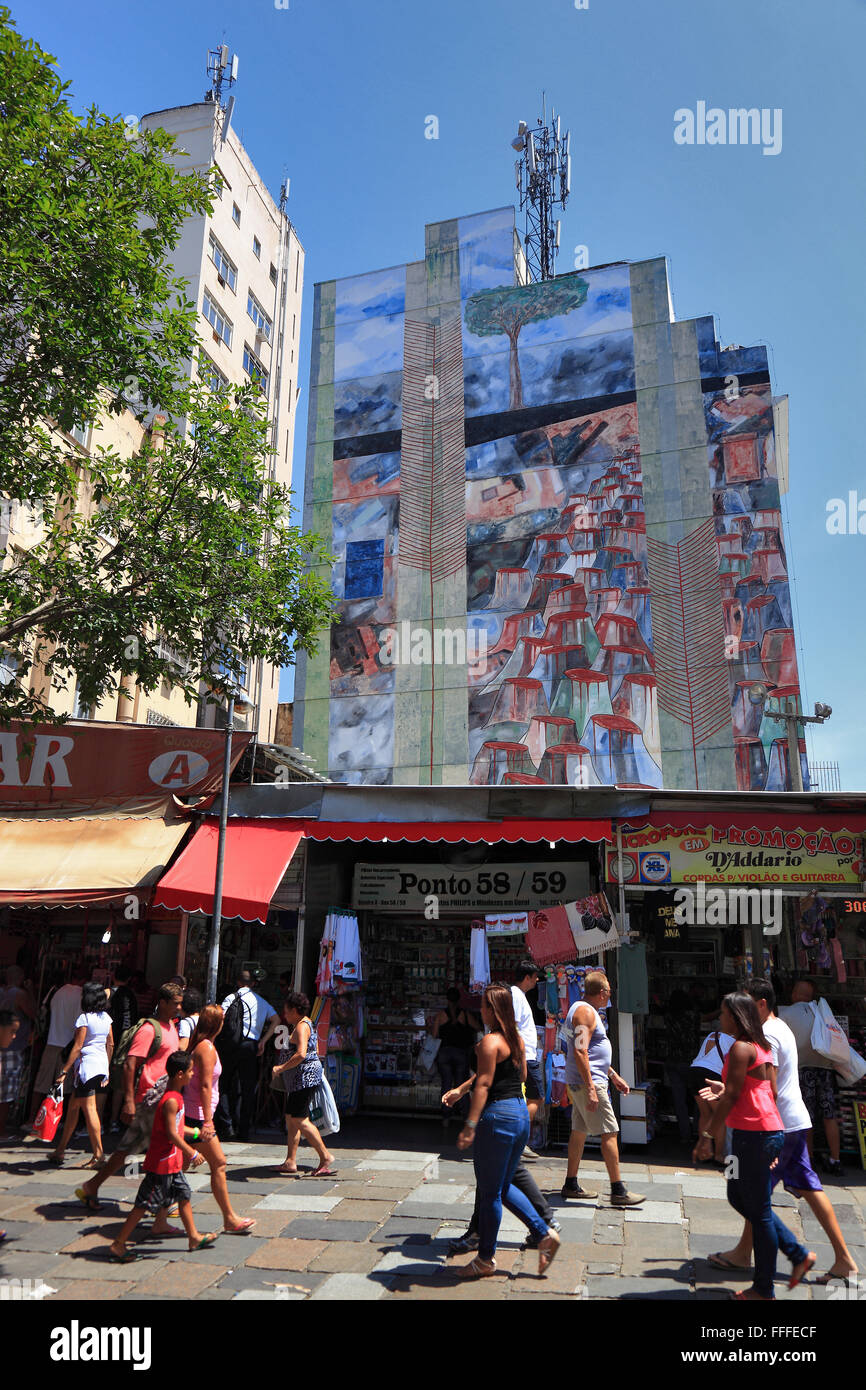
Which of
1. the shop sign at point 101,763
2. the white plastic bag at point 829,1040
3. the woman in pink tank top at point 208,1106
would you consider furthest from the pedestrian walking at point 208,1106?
the white plastic bag at point 829,1040

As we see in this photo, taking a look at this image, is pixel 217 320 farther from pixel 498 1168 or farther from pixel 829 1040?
pixel 498 1168

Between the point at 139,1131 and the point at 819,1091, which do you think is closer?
the point at 139,1131

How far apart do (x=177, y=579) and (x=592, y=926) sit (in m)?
6.19

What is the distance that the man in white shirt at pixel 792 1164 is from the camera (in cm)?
558

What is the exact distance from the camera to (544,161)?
140ft

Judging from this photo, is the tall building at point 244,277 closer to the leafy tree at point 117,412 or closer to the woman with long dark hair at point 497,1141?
the leafy tree at point 117,412

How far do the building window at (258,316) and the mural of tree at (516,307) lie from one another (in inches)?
331

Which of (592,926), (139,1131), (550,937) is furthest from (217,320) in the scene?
(139,1131)

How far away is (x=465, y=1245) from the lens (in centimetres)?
636

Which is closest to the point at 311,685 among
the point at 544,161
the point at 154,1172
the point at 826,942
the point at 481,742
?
the point at 481,742

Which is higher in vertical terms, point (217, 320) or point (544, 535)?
point (217, 320)
